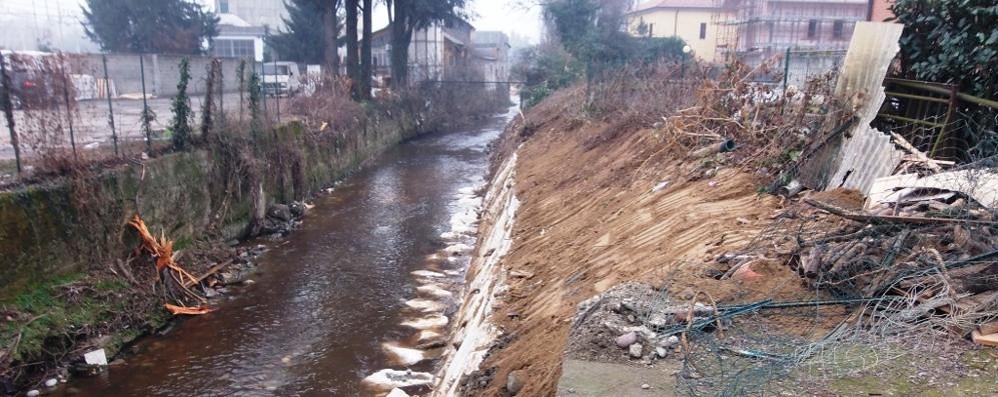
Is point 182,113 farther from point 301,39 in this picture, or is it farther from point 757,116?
point 301,39

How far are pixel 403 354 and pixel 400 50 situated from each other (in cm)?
2386

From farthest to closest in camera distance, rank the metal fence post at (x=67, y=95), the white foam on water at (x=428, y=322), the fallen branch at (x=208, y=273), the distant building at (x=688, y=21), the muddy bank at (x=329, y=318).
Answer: the distant building at (x=688, y=21)
the fallen branch at (x=208, y=273)
the metal fence post at (x=67, y=95)
the white foam on water at (x=428, y=322)
the muddy bank at (x=329, y=318)

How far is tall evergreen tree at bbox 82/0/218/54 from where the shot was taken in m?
32.8

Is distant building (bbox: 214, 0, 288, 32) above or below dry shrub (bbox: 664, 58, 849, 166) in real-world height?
above

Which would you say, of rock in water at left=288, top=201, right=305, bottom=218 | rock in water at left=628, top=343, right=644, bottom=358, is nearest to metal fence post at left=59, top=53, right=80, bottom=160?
rock in water at left=288, top=201, right=305, bottom=218

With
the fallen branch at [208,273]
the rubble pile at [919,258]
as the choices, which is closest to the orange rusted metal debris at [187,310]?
the fallen branch at [208,273]

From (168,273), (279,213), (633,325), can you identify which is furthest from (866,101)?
(279,213)

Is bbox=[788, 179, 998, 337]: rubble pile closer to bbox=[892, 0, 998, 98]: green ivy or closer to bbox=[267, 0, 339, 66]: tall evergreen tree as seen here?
bbox=[892, 0, 998, 98]: green ivy

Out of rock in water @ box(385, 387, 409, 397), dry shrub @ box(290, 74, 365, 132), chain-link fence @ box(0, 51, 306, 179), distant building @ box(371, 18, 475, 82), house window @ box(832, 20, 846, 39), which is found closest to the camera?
rock in water @ box(385, 387, 409, 397)

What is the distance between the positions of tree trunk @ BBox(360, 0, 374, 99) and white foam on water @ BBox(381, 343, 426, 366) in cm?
1850

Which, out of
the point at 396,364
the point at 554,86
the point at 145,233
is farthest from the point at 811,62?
the point at 554,86

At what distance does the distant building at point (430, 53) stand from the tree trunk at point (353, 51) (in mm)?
9219

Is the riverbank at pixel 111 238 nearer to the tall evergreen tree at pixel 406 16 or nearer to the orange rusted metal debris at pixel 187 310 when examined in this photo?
the orange rusted metal debris at pixel 187 310

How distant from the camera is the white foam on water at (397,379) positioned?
26.1 ft
